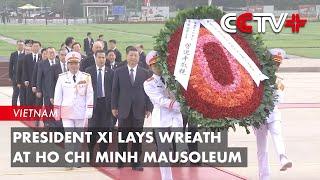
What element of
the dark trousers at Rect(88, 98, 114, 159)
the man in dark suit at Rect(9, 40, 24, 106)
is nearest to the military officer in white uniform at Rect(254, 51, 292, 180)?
the dark trousers at Rect(88, 98, 114, 159)

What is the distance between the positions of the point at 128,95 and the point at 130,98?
2.0 inches

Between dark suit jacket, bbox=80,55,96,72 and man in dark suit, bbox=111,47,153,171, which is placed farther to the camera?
dark suit jacket, bbox=80,55,96,72

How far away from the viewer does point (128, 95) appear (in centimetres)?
904

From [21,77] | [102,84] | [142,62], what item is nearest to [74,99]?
[102,84]

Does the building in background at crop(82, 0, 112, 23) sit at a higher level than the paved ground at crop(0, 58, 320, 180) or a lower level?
lower

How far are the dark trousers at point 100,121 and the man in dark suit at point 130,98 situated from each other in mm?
856

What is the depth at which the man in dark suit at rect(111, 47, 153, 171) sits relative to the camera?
29.6 feet

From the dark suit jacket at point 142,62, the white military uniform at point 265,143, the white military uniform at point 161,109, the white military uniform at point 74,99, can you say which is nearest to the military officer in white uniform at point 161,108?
the white military uniform at point 161,109

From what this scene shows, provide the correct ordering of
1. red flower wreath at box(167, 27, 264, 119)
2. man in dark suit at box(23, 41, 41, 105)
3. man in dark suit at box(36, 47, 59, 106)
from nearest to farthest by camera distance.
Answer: red flower wreath at box(167, 27, 264, 119)
man in dark suit at box(36, 47, 59, 106)
man in dark suit at box(23, 41, 41, 105)

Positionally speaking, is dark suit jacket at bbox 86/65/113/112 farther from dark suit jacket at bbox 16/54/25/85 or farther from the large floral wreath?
dark suit jacket at bbox 16/54/25/85

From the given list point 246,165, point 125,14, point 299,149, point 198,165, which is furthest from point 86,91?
point 125,14

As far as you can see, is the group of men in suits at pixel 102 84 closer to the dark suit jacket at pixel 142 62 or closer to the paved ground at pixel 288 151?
the dark suit jacket at pixel 142 62

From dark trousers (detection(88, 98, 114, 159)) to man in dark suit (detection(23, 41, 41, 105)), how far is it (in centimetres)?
350

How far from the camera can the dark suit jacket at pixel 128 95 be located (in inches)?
355
